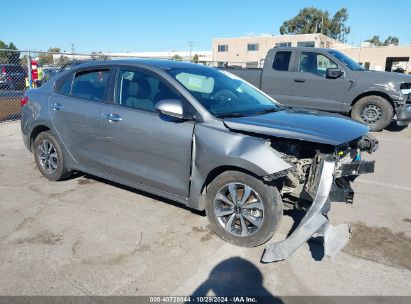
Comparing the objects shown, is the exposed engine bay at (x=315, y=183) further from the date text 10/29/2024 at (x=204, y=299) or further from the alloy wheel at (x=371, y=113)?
the alloy wheel at (x=371, y=113)

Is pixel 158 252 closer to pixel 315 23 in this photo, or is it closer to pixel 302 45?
pixel 302 45

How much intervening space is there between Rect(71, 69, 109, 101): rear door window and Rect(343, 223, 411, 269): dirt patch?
3243 millimetres

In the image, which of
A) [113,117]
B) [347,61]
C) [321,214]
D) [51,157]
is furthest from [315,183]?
[347,61]

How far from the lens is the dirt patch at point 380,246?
11.2 ft

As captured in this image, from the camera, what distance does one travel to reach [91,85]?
186 inches

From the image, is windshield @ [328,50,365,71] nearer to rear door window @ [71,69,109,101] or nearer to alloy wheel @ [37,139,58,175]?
rear door window @ [71,69,109,101]

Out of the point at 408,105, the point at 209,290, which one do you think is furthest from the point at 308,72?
the point at 209,290

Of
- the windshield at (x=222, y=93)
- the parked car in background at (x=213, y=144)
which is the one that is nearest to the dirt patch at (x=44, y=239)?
the parked car in background at (x=213, y=144)

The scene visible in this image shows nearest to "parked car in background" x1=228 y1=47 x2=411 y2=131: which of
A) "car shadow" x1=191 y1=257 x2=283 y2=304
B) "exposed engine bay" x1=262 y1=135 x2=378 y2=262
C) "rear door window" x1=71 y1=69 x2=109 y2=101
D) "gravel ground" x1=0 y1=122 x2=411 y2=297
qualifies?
"gravel ground" x1=0 y1=122 x2=411 y2=297

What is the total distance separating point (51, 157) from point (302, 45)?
189ft

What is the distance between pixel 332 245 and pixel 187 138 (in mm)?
1689

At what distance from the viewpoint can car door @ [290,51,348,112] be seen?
9.33 meters

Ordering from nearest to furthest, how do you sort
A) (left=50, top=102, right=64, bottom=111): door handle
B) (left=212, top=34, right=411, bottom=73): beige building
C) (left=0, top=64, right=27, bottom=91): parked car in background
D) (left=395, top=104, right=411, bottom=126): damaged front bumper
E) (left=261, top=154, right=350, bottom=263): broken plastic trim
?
1. (left=261, top=154, right=350, bottom=263): broken plastic trim
2. (left=50, top=102, right=64, bottom=111): door handle
3. (left=395, top=104, right=411, bottom=126): damaged front bumper
4. (left=0, top=64, right=27, bottom=91): parked car in background
5. (left=212, top=34, right=411, bottom=73): beige building

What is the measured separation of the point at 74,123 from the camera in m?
4.74
